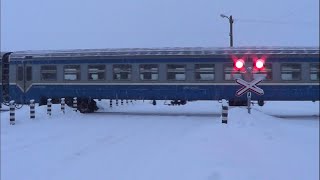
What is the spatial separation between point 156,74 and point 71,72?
483cm

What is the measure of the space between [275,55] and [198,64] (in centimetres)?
385

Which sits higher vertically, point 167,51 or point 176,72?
point 167,51

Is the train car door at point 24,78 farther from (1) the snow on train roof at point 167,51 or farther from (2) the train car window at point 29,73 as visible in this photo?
(1) the snow on train roof at point 167,51

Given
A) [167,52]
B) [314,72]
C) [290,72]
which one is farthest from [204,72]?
[314,72]

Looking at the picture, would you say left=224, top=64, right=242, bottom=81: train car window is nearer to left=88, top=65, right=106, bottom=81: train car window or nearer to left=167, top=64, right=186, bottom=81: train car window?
left=167, top=64, right=186, bottom=81: train car window

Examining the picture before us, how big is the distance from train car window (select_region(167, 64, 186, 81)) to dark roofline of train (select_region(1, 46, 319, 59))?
1.86ft

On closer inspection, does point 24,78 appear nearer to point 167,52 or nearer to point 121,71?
point 121,71

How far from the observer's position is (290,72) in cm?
2294

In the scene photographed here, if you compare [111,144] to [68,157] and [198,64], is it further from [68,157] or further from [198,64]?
[198,64]

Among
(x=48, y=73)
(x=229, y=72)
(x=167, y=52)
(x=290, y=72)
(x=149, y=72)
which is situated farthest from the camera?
(x=48, y=73)

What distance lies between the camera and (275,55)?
22.9 metres

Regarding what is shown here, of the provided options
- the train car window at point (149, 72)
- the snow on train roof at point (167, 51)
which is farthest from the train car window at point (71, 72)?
the train car window at point (149, 72)

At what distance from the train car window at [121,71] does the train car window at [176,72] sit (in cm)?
216

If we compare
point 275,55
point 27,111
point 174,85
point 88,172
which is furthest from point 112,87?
point 88,172
